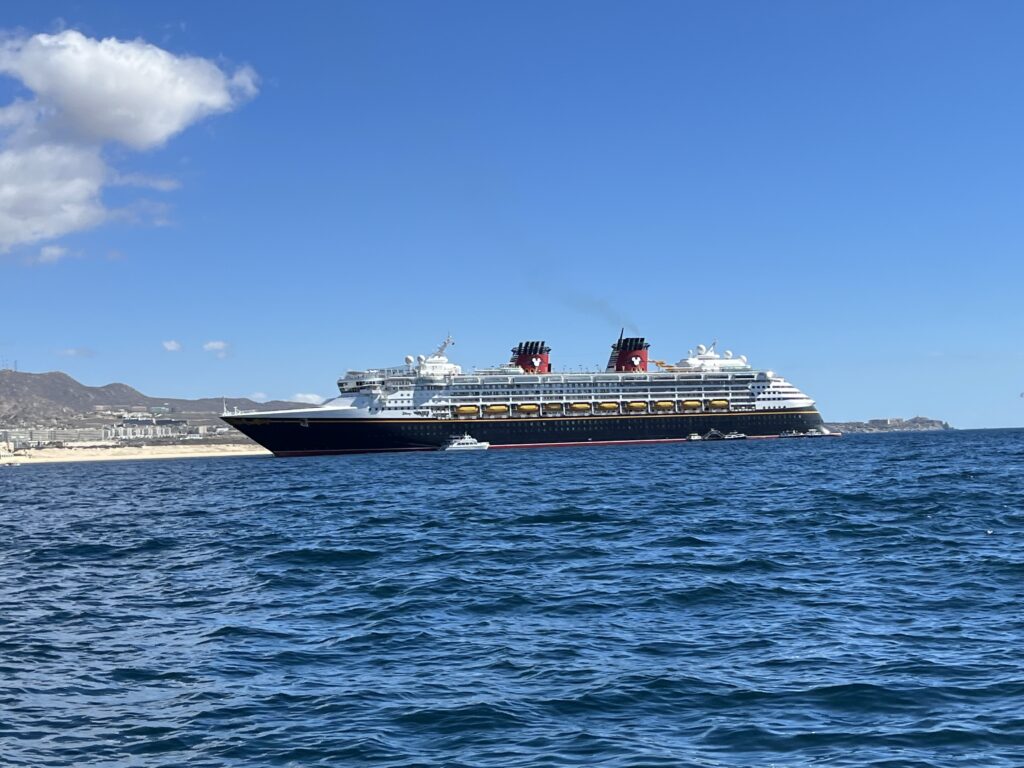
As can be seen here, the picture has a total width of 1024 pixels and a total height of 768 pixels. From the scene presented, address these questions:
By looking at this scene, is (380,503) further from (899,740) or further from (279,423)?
(279,423)

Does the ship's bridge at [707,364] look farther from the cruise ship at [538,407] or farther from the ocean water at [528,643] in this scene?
the ocean water at [528,643]

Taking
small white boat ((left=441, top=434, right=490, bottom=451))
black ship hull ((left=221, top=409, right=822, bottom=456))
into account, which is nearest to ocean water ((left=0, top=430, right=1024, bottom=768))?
black ship hull ((left=221, top=409, right=822, bottom=456))

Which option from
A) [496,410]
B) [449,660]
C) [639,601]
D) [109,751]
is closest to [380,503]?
[639,601]

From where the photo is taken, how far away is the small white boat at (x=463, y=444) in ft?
408

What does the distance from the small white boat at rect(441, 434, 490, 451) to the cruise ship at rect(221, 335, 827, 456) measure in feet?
2.50

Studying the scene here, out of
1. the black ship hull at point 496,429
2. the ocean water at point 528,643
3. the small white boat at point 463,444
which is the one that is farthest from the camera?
the small white boat at point 463,444

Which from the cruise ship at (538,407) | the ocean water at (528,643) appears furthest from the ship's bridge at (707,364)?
the ocean water at (528,643)

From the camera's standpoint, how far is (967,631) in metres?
15.1

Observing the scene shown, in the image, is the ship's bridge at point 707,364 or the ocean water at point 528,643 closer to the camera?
the ocean water at point 528,643

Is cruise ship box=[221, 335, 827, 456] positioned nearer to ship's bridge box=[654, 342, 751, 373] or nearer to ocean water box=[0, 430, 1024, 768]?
ship's bridge box=[654, 342, 751, 373]

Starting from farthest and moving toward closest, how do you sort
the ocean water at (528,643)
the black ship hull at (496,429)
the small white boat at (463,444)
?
the small white boat at (463,444) → the black ship hull at (496,429) → the ocean water at (528,643)

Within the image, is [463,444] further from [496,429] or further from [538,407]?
[538,407]

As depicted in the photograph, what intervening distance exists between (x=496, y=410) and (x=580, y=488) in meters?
84.6

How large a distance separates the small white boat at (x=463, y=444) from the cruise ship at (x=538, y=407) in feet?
2.50
